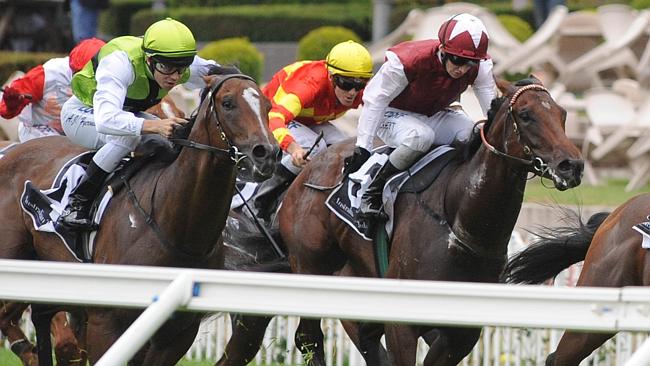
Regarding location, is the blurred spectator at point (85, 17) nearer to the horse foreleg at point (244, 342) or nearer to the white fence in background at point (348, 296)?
the horse foreleg at point (244, 342)

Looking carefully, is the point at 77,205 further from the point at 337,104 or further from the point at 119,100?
the point at 337,104

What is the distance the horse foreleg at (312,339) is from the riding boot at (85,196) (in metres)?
1.43

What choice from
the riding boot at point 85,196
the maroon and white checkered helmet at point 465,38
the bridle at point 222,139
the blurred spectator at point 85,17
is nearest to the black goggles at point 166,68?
the bridle at point 222,139

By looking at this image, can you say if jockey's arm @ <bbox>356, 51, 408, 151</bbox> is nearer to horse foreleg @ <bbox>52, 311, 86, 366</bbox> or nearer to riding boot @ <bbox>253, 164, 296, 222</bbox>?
riding boot @ <bbox>253, 164, 296, 222</bbox>

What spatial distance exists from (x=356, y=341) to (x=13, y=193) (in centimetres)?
183

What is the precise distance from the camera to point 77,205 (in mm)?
6531

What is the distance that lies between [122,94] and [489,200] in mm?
1609

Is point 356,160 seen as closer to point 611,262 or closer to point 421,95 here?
point 421,95

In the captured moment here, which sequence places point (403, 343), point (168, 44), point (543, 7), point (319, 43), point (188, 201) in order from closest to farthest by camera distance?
point (188, 201)
point (168, 44)
point (403, 343)
point (319, 43)
point (543, 7)

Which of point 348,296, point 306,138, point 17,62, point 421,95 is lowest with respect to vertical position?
point 17,62

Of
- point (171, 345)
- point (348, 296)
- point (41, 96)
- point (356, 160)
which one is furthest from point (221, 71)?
point (41, 96)

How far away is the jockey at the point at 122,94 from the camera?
6.16 meters

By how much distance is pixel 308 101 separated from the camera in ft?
25.3

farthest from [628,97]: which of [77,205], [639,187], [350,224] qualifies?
[77,205]
